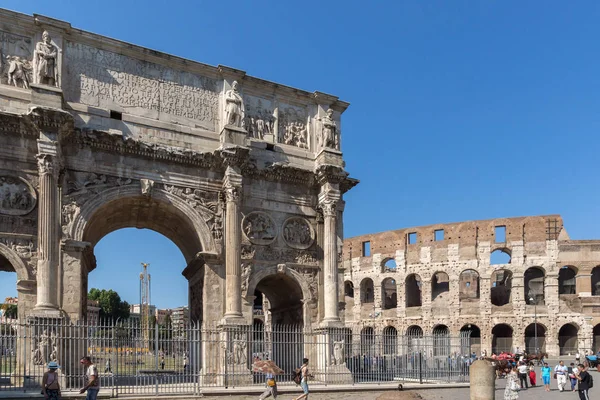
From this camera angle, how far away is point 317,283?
18.4 metres

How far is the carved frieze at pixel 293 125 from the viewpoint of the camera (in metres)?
18.8

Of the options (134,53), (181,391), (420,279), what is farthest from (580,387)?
(420,279)

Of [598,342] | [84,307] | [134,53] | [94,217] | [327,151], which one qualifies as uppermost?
[134,53]

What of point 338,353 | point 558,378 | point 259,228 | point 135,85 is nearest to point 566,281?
point 558,378

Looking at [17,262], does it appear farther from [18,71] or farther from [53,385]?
[53,385]

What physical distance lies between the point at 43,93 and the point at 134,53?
2987mm

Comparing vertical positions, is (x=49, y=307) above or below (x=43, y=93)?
below

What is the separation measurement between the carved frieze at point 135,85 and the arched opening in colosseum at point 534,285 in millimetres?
31323

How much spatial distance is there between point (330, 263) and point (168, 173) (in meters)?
5.33

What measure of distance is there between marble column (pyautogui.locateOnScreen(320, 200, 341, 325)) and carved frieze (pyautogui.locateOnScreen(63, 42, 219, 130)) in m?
4.22

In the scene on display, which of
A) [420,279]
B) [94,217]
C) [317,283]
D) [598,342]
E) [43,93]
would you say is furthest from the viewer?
[420,279]

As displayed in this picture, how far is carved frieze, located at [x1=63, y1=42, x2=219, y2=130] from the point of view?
52.3 ft

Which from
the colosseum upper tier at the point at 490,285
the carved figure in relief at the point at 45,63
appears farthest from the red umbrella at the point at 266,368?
the colosseum upper tier at the point at 490,285

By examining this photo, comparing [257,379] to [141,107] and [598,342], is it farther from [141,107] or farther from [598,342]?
[598,342]
